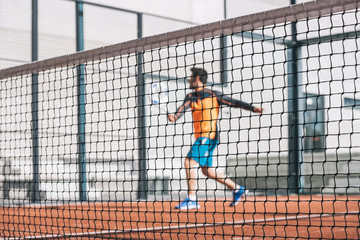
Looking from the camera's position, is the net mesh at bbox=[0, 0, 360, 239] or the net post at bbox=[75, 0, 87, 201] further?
the net post at bbox=[75, 0, 87, 201]

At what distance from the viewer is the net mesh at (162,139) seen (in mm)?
3986

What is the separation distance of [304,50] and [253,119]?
1824mm

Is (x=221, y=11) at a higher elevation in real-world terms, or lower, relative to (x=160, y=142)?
higher

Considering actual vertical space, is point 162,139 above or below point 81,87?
below

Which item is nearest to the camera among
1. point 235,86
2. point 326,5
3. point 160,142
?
point 326,5

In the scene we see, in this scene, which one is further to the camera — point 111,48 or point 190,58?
point 190,58

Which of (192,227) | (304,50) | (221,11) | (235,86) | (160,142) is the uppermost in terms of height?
(221,11)

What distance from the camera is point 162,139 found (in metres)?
10.3

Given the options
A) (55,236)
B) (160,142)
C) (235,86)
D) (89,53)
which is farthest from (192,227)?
(235,86)

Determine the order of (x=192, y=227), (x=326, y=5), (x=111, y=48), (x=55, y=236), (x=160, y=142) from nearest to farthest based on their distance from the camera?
(x=326, y=5), (x=111, y=48), (x=55, y=236), (x=192, y=227), (x=160, y=142)

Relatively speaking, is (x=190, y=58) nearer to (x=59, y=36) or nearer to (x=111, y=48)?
(x=59, y=36)

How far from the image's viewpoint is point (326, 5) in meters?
3.01

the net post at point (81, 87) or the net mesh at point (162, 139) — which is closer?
the net mesh at point (162, 139)

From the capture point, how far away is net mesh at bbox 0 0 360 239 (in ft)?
13.1
